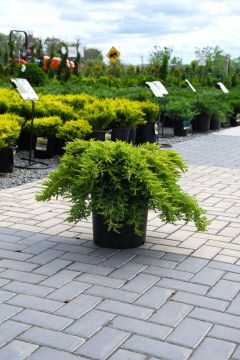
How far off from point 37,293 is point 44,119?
213 inches

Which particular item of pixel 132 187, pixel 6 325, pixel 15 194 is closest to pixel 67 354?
pixel 6 325

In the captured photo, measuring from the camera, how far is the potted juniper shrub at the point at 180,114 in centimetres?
1312

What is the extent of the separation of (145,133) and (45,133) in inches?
119

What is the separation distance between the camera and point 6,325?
10.3 feet

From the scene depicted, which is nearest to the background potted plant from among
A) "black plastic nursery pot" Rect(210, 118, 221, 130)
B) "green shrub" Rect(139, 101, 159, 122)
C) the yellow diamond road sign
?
"black plastic nursery pot" Rect(210, 118, 221, 130)

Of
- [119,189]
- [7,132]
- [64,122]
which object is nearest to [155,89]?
[64,122]

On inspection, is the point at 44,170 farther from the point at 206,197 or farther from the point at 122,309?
the point at 122,309

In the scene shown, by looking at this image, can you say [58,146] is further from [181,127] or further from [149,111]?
[181,127]

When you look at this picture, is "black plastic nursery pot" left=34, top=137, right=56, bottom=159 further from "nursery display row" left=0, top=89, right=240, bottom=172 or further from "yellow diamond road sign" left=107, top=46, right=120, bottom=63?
"yellow diamond road sign" left=107, top=46, right=120, bottom=63

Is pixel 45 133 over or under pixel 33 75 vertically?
under

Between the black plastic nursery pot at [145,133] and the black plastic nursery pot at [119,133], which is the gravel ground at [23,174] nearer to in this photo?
the black plastic nursery pot at [119,133]

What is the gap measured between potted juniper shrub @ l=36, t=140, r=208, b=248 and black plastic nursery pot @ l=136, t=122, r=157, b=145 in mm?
6511

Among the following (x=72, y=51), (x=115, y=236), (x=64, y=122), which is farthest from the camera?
(x=72, y=51)

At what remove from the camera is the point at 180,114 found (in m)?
13.2
